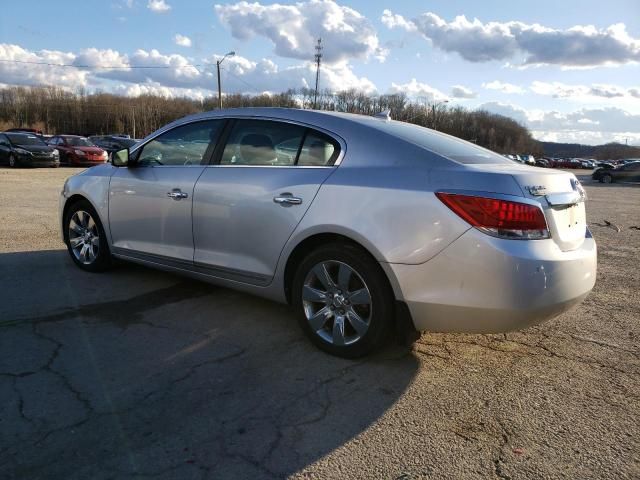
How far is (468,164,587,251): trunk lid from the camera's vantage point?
3.04 metres

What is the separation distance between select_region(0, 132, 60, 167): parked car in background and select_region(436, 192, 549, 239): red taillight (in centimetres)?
2417

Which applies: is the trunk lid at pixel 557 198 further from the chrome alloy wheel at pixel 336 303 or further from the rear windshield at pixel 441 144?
the chrome alloy wheel at pixel 336 303

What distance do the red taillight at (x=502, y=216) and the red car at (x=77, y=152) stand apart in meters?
26.6

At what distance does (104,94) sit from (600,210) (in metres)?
112

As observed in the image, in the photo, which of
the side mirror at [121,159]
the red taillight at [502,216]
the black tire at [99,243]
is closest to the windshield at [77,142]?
the black tire at [99,243]

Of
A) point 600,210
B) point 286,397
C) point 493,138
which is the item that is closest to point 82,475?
point 286,397

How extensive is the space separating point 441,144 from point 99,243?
3529 mm

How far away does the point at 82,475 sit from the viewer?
2262 millimetres

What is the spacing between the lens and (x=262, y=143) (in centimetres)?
405

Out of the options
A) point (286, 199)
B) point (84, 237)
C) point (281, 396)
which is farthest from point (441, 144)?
point (84, 237)

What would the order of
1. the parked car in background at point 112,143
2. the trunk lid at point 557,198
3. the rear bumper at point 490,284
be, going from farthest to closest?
the parked car in background at point 112,143
the trunk lid at point 557,198
the rear bumper at point 490,284

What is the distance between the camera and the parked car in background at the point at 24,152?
903 inches

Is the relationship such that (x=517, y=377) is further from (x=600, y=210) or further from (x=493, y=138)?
(x=493, y=138)

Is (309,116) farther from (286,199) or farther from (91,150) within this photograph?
(91,150)
